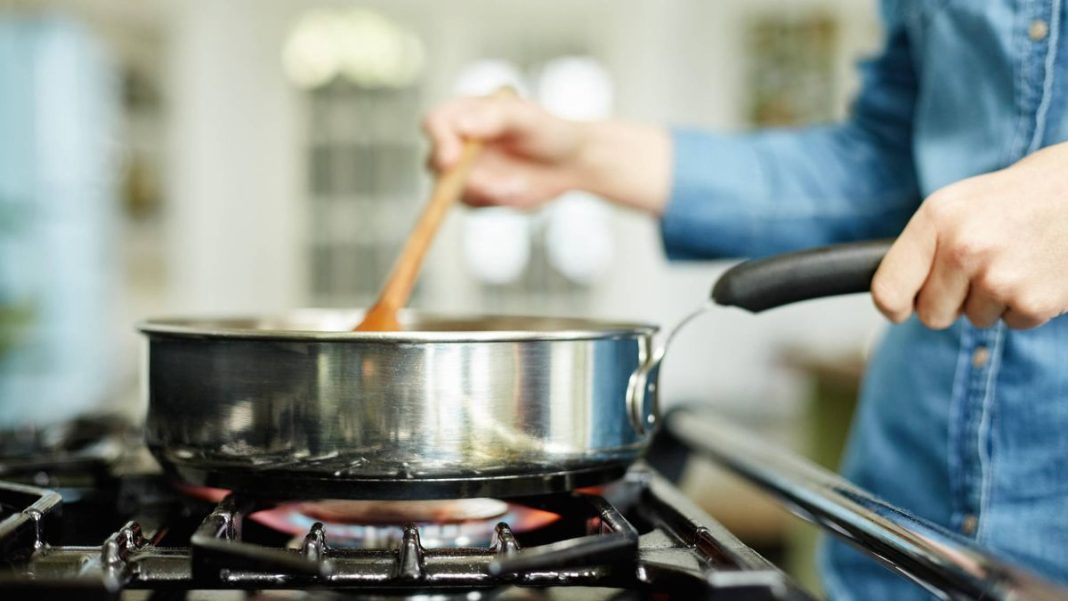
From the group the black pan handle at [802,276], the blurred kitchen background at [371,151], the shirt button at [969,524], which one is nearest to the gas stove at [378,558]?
the black pan handle at [802,276]

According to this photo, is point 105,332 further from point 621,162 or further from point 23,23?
point 621,162

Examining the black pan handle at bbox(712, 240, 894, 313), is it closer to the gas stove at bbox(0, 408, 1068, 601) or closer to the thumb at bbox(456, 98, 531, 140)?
the gas stove at bbox(0, 408, 1068, 601)

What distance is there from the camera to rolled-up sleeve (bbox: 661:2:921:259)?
2.59ft

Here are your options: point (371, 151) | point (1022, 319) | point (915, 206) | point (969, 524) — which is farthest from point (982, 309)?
point (371, 151)

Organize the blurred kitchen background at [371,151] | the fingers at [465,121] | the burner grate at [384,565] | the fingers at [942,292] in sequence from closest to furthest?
the burner grate at [384,565], the fingers at [942,292], the fingers at [465,121], the blurred kitchen background at [371,151]

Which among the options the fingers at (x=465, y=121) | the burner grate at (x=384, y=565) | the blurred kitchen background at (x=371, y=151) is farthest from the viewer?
the blurred kitchen background at (x=371, y=151)

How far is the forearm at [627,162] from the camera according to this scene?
2.57 ft

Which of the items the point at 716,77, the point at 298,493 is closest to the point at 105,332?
the point at 716,77

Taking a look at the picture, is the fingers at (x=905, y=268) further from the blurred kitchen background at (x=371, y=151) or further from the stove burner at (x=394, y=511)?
the blurred kitchen background at (x=371, y=151)

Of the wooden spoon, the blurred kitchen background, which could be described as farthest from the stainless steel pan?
the blurred kitchen background

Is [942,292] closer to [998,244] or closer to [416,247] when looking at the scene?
[998,244]

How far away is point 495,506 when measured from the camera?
21.9 inches

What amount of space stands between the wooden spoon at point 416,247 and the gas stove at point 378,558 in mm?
140

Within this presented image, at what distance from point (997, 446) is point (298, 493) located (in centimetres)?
44
